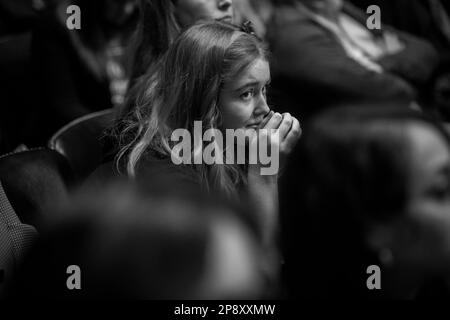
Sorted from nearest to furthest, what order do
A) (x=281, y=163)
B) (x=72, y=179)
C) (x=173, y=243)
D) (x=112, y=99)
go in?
(x=173, y=243) → (x=281, y=163) → (x=72, y=179) → (x=112, y=99)

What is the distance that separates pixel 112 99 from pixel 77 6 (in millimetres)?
268

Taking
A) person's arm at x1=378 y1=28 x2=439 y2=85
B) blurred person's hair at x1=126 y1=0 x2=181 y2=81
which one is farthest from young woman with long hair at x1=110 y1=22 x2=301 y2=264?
person's arm at x1=378 y1=28 x2=439 y2=85

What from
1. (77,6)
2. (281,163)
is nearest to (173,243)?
(281,163)

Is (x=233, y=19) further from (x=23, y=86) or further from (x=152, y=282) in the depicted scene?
(x=152, y=282)

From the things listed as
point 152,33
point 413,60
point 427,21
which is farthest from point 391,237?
point 427,21

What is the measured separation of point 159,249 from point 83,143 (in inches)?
42.3

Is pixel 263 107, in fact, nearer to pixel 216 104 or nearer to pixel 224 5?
pixel 216 104

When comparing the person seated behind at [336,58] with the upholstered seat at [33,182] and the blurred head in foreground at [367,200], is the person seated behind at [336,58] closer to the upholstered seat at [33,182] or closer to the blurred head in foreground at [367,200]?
the upholstered seat at [33,182]

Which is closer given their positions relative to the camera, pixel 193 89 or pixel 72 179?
pixel 193 89

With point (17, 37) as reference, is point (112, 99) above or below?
below

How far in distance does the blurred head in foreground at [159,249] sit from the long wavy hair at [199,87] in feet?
2.48

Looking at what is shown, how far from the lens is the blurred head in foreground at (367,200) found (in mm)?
588

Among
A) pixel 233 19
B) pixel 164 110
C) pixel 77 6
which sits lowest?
pixel 164 110

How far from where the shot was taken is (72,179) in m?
1.41
